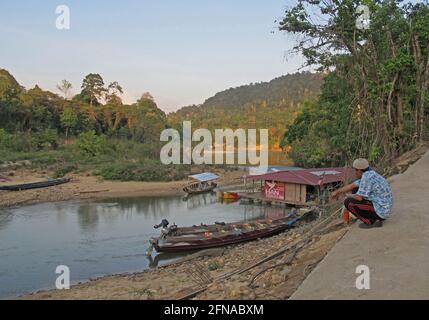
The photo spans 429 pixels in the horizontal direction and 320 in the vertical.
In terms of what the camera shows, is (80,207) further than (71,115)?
No

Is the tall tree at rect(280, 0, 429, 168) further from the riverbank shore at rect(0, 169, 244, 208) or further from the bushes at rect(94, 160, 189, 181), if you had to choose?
the bushes at rect(94, 160, 189, 181)

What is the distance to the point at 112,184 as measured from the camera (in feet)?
106

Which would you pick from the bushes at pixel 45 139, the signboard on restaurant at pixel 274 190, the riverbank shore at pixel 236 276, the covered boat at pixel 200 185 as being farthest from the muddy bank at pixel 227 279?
the bushes at pixel 45 139

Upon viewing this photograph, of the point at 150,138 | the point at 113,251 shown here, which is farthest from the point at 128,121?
the point at 113,251

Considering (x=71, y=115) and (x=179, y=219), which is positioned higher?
(x=71, y=115)

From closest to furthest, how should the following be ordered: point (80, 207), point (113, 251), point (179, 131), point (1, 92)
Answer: point (113, 251) < point (80, 207) < point (1, 92) < point (179, 131)

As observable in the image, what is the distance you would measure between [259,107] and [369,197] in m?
78.3

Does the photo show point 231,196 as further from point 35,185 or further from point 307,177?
point 35,185

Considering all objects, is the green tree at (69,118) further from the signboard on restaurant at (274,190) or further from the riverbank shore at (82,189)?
the signboard on restaurant at (274,190)

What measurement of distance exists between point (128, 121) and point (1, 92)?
14.3m

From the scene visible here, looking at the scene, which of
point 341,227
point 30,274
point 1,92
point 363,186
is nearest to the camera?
point 363,186

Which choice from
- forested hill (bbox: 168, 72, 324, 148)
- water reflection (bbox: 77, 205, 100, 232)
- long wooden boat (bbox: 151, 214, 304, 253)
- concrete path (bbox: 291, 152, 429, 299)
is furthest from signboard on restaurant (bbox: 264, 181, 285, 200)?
concrete path (bbox: 291, 152, 429, 299)
